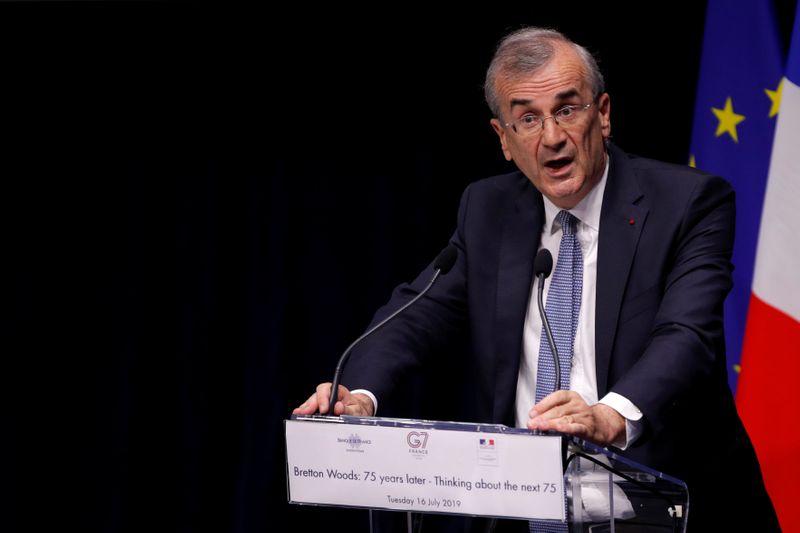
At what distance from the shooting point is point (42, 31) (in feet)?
12.8

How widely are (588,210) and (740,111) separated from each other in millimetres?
1181

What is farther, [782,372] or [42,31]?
[42,31]

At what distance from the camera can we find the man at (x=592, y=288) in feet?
7.03

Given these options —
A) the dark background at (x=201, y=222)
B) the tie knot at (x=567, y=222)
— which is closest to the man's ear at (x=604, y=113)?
the tie knot at (x=567, y=222)

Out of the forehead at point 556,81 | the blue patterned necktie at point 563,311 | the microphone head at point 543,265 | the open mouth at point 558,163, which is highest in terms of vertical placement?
the forehead at point 556,81

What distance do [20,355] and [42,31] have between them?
4.20 feet

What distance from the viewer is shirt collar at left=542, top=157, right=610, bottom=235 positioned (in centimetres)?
234

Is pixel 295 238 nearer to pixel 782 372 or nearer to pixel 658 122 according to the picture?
pixel 658 122

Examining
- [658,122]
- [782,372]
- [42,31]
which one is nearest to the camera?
[782,372]

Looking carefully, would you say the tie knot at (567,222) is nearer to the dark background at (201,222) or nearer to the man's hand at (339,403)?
the man's hand at (339,403)

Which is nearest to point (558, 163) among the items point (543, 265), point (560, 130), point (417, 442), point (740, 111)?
point (560, 130)

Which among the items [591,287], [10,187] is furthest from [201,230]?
[591,287]

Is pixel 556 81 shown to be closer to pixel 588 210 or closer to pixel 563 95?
pixel 563 95

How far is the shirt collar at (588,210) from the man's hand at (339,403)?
64 centimetres
